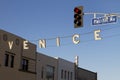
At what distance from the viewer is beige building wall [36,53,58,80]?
54.7m

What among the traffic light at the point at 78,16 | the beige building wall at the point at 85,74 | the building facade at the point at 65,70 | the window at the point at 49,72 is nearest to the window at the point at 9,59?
the window at the point at 49,72

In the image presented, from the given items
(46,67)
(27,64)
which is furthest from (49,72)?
(27,64)

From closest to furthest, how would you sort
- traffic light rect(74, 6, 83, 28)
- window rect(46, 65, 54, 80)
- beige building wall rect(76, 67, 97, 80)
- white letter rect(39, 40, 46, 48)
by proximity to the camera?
traffic light rect(74, 6, 83, 28)
white letter rect(39, 40, 46, 48)
window rect(46, 65, 54, 80)
beige building wall rect(76, 67, 97, 80)

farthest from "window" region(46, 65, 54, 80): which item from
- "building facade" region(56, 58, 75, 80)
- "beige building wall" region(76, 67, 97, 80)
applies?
"beige building wall" region(76, 67, 97, 80)

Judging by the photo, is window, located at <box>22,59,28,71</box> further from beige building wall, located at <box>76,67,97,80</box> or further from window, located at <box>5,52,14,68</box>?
beige building wall, located at <box>76,67,97,80</box>

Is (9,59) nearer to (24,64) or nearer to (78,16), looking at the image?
(24,64)

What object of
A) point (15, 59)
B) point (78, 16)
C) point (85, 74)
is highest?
point (78, 16)

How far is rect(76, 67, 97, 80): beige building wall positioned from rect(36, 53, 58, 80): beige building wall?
9605mm

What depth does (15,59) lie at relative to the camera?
4903cm

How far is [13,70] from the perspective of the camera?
159 feet

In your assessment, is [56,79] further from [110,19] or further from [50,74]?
[110,19]

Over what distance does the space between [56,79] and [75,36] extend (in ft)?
93.6

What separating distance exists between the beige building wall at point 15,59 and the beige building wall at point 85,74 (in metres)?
16.4

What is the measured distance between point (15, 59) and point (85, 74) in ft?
80.9
